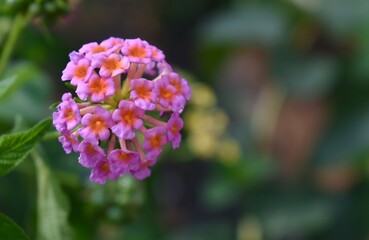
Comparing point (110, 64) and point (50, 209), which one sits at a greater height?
point (110, 64)

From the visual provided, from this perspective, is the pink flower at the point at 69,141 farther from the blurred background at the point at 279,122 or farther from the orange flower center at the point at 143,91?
the blurred background at the point at 279,122

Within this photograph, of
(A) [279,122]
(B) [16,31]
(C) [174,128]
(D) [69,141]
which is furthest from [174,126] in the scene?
(A) [279,122]

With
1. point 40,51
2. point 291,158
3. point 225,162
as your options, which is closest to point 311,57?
point 291,158

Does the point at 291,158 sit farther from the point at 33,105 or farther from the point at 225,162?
the point at 33,105

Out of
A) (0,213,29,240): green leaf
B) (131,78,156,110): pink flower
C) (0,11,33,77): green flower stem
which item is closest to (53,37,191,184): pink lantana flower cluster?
(131,78,156,110): pink flower

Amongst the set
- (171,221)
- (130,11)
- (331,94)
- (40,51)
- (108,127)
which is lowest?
(171,221)

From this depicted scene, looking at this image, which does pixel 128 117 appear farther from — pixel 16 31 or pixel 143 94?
pixel 16 31

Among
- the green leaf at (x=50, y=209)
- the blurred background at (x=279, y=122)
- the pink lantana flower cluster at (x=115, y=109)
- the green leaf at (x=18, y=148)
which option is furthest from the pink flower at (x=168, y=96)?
the blurred background at (x=279, y=122)
